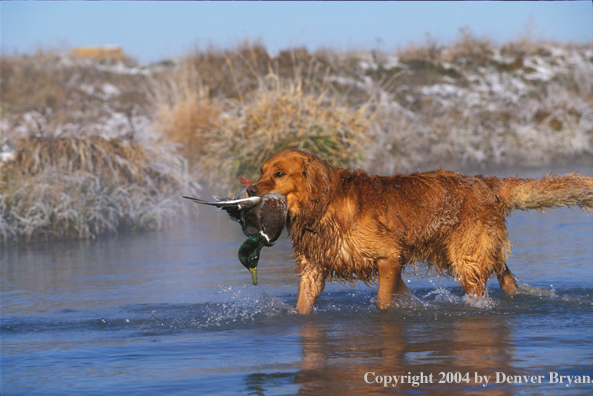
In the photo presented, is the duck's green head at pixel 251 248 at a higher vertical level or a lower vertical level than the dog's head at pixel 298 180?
lower

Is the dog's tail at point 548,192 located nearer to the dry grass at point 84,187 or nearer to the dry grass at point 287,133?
the dry grass at point 287,133

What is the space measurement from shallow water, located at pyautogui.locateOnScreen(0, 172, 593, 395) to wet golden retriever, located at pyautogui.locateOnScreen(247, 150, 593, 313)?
0.37 m

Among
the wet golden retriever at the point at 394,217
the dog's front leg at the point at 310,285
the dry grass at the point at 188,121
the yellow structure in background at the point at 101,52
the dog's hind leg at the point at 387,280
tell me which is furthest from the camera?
the yellow structure in background at the point at 101,52

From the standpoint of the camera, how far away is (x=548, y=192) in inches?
253

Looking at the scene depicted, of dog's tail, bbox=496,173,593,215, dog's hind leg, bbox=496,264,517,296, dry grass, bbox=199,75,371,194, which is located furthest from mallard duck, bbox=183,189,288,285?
dry grass, bbox=199,75,371,194

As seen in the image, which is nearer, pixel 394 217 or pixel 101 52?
pixel 394 217

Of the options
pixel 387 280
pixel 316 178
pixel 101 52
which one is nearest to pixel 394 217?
pixel 387 280

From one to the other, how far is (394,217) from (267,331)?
4.72ft

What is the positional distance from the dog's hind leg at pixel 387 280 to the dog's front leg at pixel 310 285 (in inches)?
20.7

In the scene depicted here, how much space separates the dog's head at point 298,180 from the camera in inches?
226

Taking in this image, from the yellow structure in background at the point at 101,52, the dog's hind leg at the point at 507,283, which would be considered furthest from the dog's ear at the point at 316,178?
the yellow structure in background at the point at 101,52

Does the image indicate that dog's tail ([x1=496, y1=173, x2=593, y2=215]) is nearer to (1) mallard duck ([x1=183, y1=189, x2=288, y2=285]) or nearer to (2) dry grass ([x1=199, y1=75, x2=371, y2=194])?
(1) mallard duck ([x1=183, y1=189, x2=288, y2=285])

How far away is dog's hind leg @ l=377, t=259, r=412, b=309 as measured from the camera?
6.05 metres

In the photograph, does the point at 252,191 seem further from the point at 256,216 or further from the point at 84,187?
the point at 84,187
